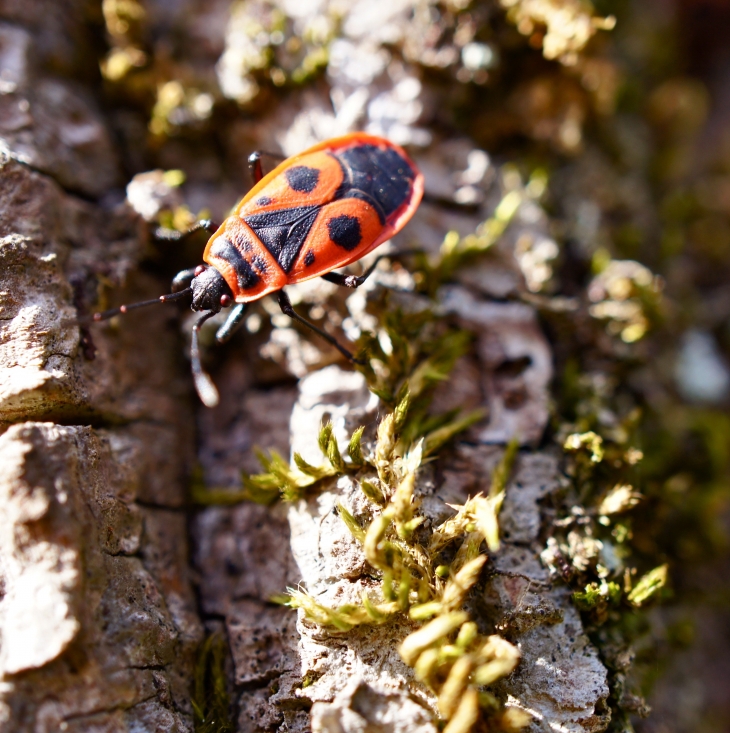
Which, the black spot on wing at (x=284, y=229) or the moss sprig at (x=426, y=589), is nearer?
the moss sprig at (x=426, y=589)

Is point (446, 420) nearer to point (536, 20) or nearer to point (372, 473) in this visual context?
point (372, 473)

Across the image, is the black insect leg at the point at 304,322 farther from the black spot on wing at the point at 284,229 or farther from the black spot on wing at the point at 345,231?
the black spot on wing at the point at 345,231

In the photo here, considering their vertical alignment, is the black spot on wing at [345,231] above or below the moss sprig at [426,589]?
above

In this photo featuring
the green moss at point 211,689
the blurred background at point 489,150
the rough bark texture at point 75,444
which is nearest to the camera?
the rough bark texture at point 75,444

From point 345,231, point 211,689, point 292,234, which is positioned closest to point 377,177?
point 345,231

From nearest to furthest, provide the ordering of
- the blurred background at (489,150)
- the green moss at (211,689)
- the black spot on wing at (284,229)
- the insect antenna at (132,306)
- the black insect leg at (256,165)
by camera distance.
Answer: the green moss at (211,689)
the insect antenna at (132,306)
the black spot on wing at (284,229)
the black insect leg at (256,165)
the blurred background at (489,150)

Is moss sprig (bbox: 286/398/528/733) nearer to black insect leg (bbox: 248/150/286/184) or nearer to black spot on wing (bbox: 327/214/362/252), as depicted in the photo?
black spot on wing (bbox: 327/214/362/252)

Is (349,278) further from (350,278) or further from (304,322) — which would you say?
(304,322)

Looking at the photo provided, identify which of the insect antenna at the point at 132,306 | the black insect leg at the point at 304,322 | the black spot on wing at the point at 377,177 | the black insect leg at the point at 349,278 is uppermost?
the black spot on wing at the point at 377,177

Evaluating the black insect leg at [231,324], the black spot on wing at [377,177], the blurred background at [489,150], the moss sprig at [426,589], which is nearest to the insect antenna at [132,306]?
the black insect leg at [231,324]

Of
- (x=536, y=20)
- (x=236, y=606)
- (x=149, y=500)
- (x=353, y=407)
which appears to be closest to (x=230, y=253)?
(x=353, y=407)
